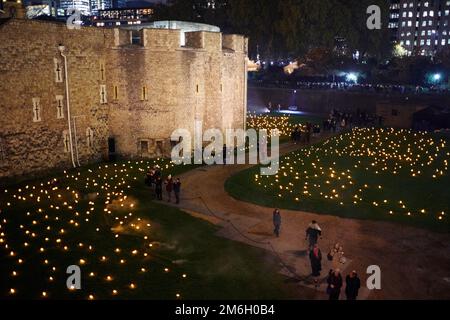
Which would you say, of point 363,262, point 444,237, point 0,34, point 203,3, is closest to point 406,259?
point 363,262

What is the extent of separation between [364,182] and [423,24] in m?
133

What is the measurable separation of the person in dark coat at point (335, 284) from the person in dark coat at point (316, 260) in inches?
62.7

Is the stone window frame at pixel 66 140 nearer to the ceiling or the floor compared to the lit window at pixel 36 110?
nearer to the floor

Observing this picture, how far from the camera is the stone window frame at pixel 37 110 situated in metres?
→ 25.4

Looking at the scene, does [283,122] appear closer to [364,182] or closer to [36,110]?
[364,182]

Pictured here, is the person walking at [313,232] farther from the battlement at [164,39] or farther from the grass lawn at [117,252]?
the battlement at [164,39]

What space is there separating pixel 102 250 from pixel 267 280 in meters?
6.57

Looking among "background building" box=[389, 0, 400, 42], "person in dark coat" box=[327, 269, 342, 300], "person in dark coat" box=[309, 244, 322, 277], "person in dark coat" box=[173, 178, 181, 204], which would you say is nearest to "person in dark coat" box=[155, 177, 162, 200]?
"person in dark coat" box=[173, 178, 181, 204]

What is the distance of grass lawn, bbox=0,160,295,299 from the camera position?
14000 mm

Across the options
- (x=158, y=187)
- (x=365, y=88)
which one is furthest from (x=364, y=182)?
(x=365, y=88)

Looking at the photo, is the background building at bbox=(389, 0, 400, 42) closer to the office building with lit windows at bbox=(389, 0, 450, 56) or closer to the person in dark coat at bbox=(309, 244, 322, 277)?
the office building with lit windows at bbox=(389, 0, 450, 56)

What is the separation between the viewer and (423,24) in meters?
139

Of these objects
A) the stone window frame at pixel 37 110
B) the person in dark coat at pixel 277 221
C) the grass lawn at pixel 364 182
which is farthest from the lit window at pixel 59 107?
the person in dark coat at pixel 277 221
